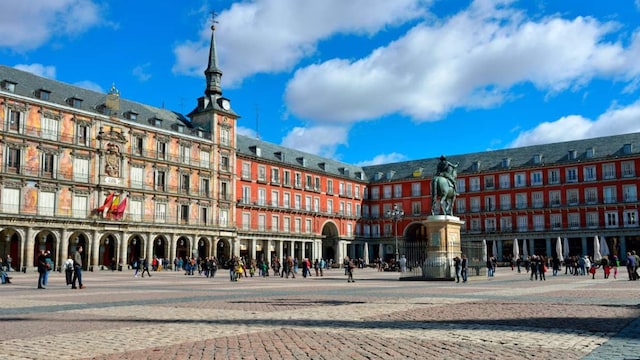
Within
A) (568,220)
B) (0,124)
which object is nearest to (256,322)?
(0,124)

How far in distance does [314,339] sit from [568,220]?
65.0 m

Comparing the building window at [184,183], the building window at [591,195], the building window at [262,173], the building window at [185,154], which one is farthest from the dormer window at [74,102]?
the building window at [591,195]

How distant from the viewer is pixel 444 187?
2983cm

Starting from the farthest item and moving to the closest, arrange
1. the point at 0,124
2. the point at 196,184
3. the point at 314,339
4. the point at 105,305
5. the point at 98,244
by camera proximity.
Result: the point at 196,184
the point at 98,244
the point at 0,124
the point at 105,305
the point at 314,339

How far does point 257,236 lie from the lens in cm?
6538

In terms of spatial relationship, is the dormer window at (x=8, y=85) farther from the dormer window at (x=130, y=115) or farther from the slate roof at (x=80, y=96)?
the dormer window at (x=130, y=115)

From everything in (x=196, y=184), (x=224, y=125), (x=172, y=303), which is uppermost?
(x=224, y=125)

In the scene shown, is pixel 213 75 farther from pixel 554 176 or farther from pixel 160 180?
pixel 554 176

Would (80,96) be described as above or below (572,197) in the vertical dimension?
above

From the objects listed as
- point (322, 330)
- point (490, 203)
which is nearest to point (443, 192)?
point (322, 330)

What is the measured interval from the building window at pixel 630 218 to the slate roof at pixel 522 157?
239 inches

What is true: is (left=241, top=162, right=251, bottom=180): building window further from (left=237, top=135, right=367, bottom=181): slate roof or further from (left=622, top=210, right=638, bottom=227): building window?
(left=622, top=210, right=638, bottom=227): building window

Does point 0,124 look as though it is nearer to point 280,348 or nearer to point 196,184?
point 196,184

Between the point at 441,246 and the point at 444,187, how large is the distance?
9.50 ft
